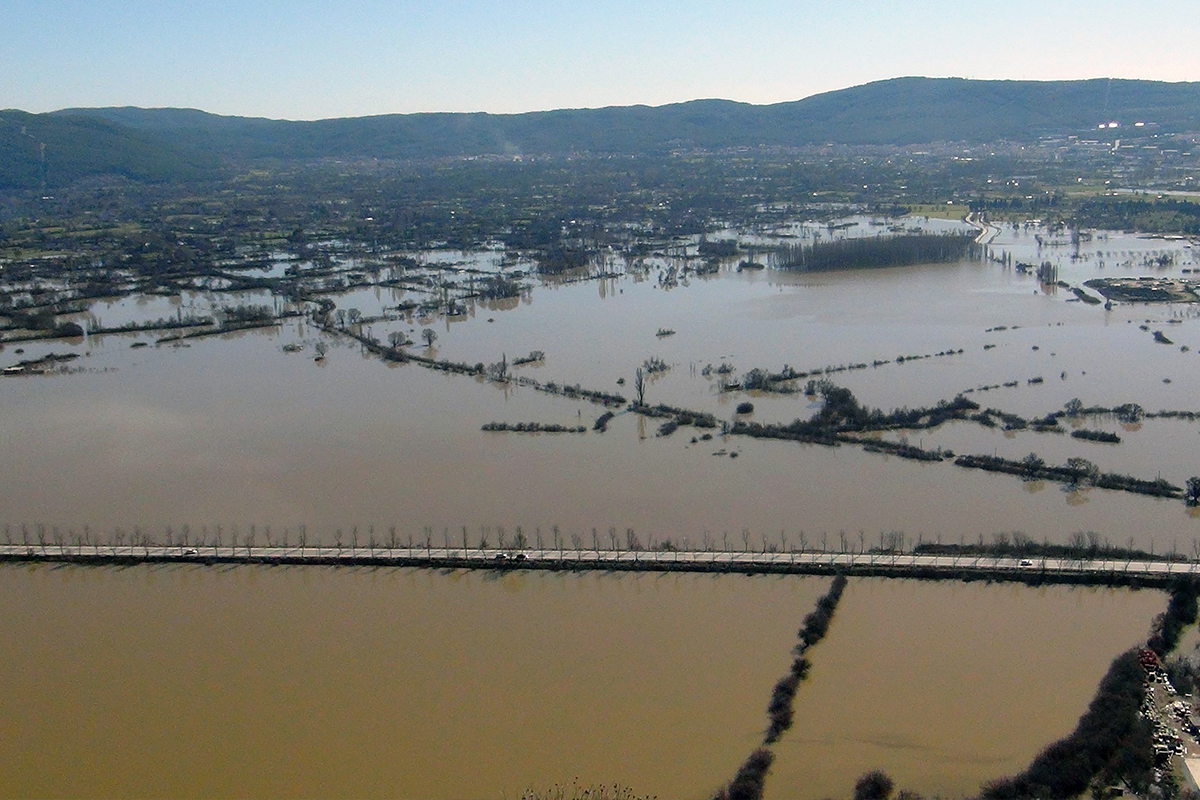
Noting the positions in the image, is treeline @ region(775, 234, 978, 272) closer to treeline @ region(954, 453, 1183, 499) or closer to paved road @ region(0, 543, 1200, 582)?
treeline @ region(954, 453, 1183, 499)

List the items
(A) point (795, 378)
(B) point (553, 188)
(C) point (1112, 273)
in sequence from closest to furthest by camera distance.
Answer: (A) point (795, 378), (C) point (1112, 273), (B) point (553, 188)

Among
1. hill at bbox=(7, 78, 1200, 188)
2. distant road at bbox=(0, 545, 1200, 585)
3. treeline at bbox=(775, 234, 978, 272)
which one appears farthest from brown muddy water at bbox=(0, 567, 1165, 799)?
hill at bbox=(7, 78, 1200, 188)

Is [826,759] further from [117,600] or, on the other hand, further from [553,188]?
[553,188]

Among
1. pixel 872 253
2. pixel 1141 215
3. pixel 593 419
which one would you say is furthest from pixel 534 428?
pixel 1141 215

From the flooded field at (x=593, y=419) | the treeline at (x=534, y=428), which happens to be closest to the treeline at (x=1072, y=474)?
the flooded field at (x=593, y=419)

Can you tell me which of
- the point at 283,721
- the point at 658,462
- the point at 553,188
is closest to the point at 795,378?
the point at 658,462

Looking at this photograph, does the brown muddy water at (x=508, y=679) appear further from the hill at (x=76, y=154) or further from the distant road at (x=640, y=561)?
the hill at (x=76, y=154)
